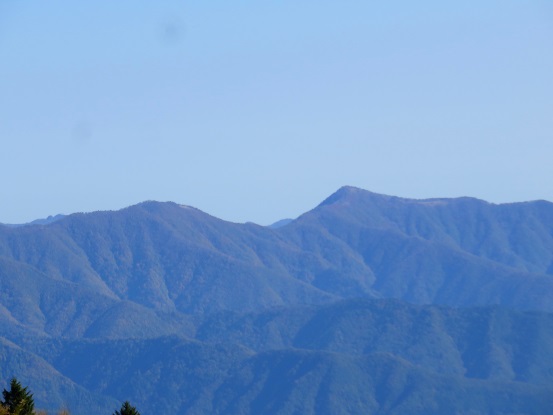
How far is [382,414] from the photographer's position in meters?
198

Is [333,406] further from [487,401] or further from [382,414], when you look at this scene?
[487,401]

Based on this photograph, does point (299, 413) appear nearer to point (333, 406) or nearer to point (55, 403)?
point (333, 406)

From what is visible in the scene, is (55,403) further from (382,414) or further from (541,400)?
(541,400)

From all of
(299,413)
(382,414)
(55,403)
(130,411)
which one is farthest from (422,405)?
(130,411)

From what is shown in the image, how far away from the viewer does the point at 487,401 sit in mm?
197000

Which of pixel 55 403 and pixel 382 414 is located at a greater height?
pixel 55 403

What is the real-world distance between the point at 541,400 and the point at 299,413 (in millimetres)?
36932

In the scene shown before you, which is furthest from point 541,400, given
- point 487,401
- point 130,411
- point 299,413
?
point 130,411

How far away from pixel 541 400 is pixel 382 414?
962 inches

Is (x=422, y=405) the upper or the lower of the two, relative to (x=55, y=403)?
lower

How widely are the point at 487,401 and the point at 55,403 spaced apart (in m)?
67.1

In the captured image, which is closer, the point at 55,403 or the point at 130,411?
the point at 130,411

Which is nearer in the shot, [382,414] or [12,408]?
[12,408]

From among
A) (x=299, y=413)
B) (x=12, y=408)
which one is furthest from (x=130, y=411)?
(x=299, y=413)
